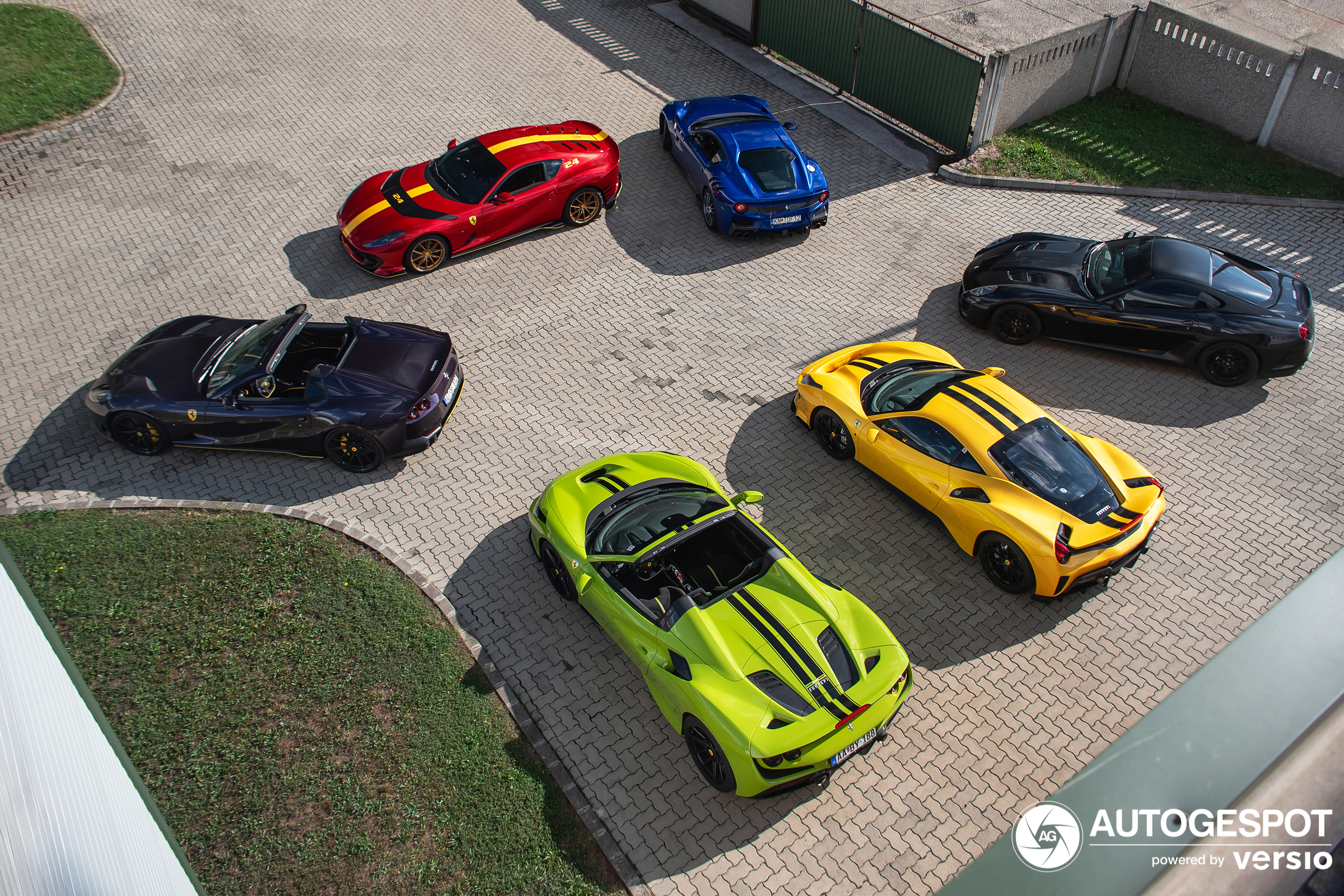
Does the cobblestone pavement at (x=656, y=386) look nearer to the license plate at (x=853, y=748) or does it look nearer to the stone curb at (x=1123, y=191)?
the stone curb at (x=1123, y=191)

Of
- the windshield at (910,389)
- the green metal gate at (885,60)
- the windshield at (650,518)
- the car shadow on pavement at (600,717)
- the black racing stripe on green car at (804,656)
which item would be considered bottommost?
the car shadow on pavement at (600,717)

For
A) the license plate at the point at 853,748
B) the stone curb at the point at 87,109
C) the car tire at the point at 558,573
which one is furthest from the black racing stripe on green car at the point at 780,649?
the stone curb at the point at 87,109

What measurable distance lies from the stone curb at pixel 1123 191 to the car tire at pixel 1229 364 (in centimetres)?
458

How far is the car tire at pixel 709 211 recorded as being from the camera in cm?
1236

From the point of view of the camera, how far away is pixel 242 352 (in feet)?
29.6

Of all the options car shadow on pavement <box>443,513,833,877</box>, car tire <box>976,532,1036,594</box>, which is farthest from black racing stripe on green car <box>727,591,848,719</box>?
car tire <box>976,532,1036,594</box>

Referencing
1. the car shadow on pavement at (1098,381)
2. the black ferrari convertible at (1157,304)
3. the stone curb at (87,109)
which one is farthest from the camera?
the stone curb at (87,109)

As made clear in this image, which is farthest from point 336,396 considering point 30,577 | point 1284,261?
point 1284,261

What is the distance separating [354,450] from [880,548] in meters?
5.57

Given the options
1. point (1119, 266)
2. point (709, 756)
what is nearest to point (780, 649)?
point (709, 756)

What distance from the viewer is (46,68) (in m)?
15.1

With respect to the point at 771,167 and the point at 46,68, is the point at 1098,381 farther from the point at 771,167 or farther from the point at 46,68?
the point at 46,68

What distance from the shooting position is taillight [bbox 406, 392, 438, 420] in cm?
883

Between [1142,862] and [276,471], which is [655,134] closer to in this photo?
[276,471]
